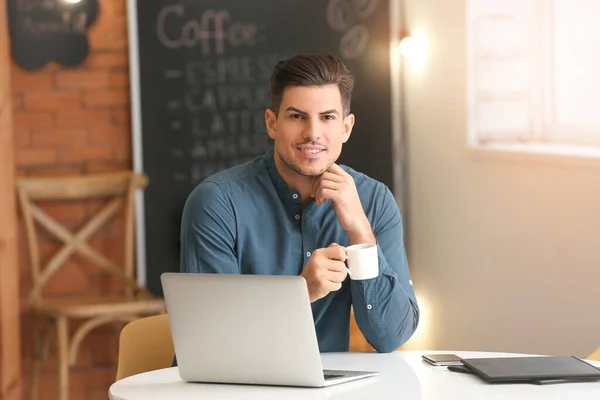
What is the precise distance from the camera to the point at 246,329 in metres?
1.74

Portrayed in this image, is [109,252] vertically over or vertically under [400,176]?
under

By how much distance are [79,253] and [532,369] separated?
2959mm

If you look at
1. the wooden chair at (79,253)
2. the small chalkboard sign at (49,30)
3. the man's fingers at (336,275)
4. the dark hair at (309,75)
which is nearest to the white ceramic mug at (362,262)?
the man's fingers at (336,275)

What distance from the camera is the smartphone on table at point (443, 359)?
76.6 inches

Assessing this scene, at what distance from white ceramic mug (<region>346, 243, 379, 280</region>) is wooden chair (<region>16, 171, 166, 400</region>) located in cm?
216

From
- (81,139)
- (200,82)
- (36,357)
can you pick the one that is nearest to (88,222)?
(81,139)

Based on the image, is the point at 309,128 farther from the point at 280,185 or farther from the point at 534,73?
the point at 534,73

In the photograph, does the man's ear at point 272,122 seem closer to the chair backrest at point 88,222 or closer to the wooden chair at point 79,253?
the wooden chair at point 79,253

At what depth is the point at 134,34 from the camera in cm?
439

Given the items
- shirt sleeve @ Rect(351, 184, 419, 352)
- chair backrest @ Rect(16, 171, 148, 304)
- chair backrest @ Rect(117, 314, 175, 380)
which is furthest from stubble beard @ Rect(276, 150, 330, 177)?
chair backrest @ Rect(16, 171, 148, 304)

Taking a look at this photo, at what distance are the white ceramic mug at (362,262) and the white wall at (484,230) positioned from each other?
Result: 1.52 metres

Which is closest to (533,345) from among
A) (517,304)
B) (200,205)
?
(517,304)

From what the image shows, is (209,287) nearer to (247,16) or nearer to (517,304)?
(517,304)

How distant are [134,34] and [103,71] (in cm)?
22
